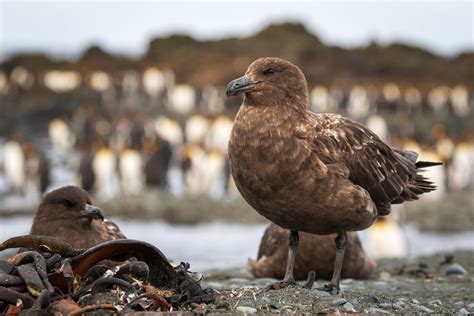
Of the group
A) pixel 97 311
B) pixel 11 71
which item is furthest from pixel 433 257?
pixel 11 71

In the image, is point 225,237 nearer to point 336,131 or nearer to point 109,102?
point 336,131

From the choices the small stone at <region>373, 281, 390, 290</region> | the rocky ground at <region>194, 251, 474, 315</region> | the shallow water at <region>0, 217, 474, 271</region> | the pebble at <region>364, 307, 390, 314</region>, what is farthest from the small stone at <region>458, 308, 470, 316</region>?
the shallow water at <region>0, 217, 474, 271</region>

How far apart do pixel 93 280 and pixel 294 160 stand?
4.89 feet

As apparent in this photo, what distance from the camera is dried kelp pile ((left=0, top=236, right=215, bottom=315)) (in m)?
4.61

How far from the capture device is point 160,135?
3209 centimetres

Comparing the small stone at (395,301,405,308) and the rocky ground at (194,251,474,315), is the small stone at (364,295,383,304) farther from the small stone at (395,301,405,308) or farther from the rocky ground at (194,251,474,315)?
the small stone at (395,301,405,308)

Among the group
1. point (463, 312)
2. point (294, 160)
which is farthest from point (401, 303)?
point (294, 160)

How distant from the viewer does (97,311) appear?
4562 mm

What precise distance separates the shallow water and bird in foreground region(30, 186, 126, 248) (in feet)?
20.4

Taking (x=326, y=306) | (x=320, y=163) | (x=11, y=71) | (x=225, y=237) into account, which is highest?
(x=11, y=71)

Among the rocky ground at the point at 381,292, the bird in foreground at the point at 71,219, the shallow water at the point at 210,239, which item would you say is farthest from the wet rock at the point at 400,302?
the shallow water at the point at 210,239

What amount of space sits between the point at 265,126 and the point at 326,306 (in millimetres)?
1234

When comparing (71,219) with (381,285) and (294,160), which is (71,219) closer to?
(294,160)

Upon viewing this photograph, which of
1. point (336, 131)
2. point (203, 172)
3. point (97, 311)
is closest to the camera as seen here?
point (97, 311)
